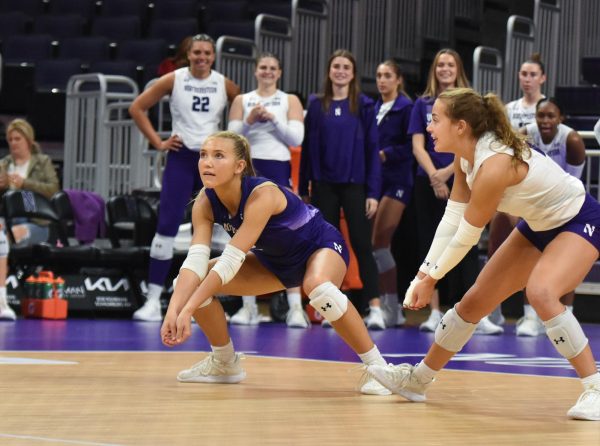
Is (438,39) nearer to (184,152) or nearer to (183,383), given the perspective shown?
(184,152)

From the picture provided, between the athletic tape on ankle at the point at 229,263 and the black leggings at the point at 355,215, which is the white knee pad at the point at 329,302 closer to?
the athletic tape on ankle at the point at 229,263

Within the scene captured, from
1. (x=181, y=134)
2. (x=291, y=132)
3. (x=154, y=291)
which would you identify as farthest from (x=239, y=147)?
(x=154, y=291)

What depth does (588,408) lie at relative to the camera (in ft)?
13.5

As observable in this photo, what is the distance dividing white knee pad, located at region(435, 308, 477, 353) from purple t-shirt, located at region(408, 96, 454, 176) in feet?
12.8

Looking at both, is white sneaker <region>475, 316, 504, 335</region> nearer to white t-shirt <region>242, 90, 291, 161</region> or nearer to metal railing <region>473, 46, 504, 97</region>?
white t-shirt <region>242, 90, 291, 161</region>

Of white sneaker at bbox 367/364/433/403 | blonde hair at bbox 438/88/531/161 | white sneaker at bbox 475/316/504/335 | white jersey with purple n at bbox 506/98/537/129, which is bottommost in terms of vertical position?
white sneaker at bbox 475/316/504/335

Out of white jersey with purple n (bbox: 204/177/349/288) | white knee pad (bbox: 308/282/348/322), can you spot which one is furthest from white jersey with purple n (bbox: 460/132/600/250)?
white jersey with purple n (bbox: 204/177/349/288)

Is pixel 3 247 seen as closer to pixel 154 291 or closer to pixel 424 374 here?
pixel 154 291

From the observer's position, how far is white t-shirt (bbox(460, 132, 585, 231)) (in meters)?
4.35

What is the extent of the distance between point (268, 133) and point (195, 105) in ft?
1.95

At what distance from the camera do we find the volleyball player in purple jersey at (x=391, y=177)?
28.7 feet

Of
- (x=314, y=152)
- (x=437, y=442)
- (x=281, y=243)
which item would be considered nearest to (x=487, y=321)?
(x=314, y=152)

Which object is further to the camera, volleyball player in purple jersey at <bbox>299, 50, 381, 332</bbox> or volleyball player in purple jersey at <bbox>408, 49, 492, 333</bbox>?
volleyball player in purple jersey at <bbox>299, 50, 381, 332</bbox>

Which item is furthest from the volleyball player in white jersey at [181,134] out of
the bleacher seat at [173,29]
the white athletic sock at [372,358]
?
the bleacher seat at [173,29]
